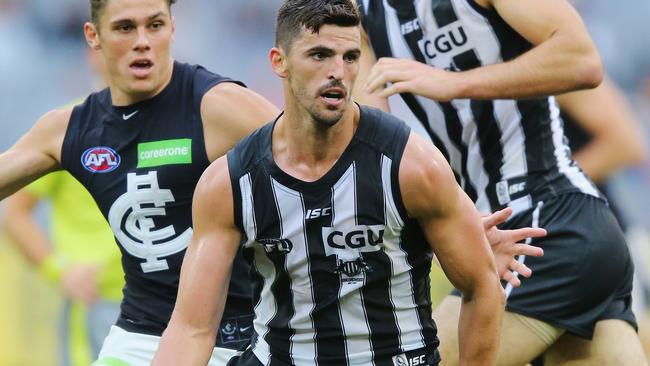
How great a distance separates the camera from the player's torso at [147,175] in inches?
195

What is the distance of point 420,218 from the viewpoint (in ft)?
13.2

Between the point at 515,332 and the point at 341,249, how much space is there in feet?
3.72

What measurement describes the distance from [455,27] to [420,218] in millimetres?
1289

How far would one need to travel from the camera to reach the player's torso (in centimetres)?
496

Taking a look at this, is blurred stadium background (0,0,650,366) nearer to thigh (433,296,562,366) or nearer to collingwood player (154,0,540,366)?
thigh (433,296,562,366)

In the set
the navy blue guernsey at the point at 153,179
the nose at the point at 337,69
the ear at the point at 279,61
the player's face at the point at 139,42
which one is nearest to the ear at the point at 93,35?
the player's face at the point at 139,42

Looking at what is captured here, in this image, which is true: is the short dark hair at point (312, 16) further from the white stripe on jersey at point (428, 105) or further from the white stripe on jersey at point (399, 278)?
the white stripe on jersey at point (428, 105)

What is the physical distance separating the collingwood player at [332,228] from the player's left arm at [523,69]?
2.22 feet

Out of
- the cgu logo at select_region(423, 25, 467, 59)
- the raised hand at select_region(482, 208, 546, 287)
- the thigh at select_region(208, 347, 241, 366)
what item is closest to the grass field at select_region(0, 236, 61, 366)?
the thigh at select_region(208, 347, 241, 366)

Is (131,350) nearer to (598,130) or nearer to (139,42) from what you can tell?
(139,42)

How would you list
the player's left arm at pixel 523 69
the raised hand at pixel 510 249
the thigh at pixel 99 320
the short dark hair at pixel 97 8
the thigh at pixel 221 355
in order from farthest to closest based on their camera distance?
the thigh at pixel 99 320
the short dark hair at pixel 97 8
the thigh at pixel 221 355
the player's left arm at pixel 523 69
the raised hand at pixel 510 249

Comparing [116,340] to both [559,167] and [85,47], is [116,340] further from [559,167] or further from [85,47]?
[85,47]

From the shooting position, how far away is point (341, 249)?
412 centimetres

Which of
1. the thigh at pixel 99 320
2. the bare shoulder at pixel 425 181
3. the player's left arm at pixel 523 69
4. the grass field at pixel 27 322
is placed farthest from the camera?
the grass field at pixel 27 322
